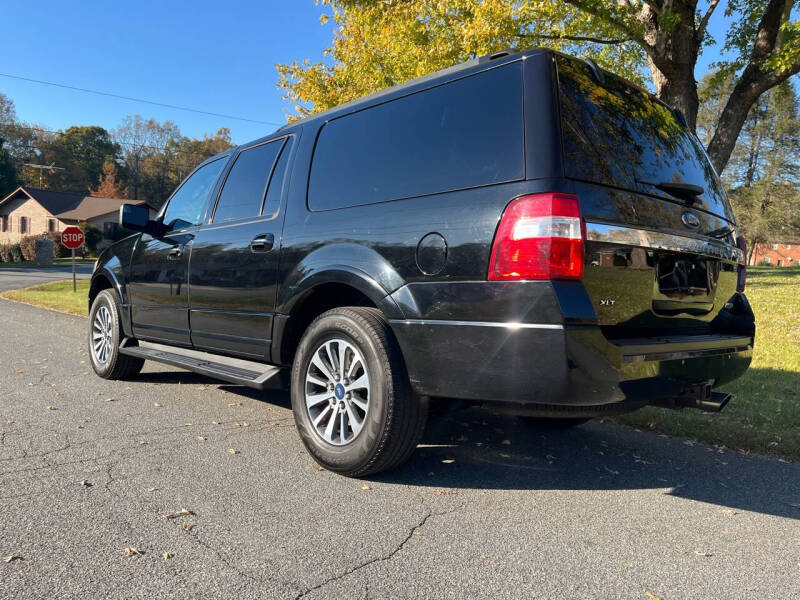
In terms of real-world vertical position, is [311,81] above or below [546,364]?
above

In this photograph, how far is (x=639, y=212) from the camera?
288 cm

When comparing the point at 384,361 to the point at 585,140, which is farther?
the point at 384,361

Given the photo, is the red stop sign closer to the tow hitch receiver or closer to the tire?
the tire

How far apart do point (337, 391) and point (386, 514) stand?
31.3 inches

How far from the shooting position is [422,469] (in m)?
3.49

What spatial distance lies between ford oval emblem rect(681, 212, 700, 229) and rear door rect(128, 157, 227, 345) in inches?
134

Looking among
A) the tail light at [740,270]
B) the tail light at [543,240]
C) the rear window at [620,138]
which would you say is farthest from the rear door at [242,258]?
the tail light at [740,270]

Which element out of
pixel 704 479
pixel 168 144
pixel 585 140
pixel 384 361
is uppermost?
pixel 168 144

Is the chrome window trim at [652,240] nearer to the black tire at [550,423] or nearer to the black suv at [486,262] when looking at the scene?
the black suv at [486,262]

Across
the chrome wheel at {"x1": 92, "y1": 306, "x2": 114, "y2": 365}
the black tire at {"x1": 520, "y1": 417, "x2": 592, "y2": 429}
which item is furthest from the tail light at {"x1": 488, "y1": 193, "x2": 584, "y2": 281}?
the chrome wheel at {"x1": 92, "y1": 306, "x2": 114, "y2": 365}

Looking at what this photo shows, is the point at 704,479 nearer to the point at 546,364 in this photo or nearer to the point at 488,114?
the point at 546,364

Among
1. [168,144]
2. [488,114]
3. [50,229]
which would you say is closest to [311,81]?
[488,114]

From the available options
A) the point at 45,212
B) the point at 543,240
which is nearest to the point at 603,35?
the point at 543,240

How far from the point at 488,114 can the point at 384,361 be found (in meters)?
1.31
